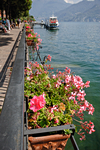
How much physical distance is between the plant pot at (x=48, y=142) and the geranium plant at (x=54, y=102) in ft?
0.71

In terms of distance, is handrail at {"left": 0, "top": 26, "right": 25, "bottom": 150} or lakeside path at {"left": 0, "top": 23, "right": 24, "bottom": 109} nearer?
handrail at {"left": 0, "top": 26, "right": 25, "bottom": 150}

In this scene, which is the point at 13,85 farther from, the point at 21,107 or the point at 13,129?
the point at 13,129

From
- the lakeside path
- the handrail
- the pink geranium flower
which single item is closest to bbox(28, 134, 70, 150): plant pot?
the pink geranium flower

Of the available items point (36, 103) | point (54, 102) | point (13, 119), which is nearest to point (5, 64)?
point (54, 102)

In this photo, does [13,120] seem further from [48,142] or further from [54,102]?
[54,102]

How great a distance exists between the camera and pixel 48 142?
1743 mm

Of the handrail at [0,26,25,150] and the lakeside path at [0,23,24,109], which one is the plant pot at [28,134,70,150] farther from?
the lakeside path at [0,23,24,109]

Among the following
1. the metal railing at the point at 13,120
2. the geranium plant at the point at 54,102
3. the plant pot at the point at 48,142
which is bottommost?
the plant pot at the point at 48,142

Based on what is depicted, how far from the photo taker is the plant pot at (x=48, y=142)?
169 centimetres

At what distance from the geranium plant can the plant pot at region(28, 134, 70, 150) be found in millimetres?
218

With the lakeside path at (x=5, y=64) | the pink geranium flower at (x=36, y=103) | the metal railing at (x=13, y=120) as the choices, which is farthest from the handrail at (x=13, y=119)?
the lakeside path at (x=5, y=64)

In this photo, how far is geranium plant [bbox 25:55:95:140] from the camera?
6.33 feet

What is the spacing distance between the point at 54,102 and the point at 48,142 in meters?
0.69

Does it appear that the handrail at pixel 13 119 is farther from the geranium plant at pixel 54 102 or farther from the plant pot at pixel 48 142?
the plant pot at pixel 48 142
